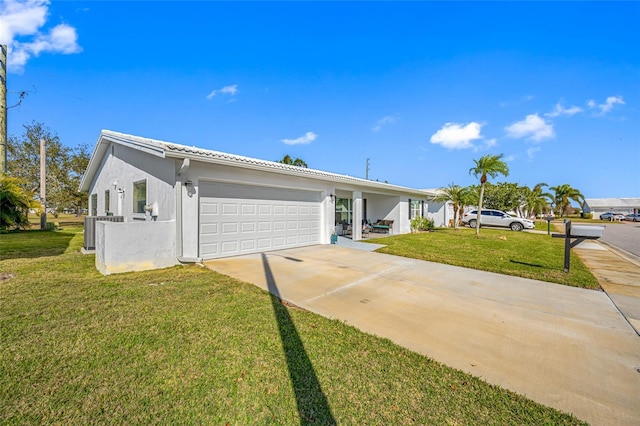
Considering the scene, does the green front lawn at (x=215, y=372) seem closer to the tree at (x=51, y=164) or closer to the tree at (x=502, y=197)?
the tree at (x=51, y=164)

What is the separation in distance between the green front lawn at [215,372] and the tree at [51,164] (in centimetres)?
2489

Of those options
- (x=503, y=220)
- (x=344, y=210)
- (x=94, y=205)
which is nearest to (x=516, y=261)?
(x=344, y=210)

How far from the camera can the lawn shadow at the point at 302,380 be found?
85.5 inches

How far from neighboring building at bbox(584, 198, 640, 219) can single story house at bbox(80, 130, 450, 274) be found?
68.9m

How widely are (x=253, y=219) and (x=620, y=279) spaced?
33.0 ft

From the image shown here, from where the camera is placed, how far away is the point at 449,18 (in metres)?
10.1

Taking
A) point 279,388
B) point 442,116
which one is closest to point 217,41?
point 442,116

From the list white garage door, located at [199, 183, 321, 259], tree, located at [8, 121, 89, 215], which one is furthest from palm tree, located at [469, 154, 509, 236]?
tree, located at [8, 121, 89, 215]

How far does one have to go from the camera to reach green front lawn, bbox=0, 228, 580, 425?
85.6 inches

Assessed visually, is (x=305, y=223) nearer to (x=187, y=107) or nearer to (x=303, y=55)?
(x=303, y=55)

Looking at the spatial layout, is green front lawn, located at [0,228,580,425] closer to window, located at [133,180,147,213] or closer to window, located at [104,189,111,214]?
window, located at [133,180,147,213]

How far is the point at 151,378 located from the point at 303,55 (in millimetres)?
14765

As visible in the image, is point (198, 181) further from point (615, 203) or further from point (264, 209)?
point (615, 203)

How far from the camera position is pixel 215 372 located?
2.66m
